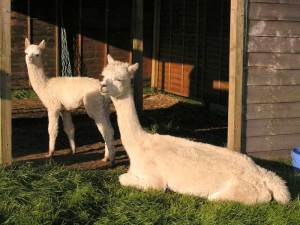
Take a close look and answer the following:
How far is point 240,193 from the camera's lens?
5.73 meters

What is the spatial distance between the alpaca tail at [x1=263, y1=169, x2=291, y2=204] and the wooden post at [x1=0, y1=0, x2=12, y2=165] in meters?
3.22

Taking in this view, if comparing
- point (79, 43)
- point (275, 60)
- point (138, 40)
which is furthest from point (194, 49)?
point (275, 60)

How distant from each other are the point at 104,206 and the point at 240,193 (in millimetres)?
1377

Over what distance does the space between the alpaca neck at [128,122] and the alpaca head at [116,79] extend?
88 mm

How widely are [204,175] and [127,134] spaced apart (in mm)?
978

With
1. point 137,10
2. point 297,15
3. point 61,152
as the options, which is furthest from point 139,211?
point 137,10

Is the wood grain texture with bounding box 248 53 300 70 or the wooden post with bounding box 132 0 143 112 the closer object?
the wood grain texture with bounding box 248 53 300 70

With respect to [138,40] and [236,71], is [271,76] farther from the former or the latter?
[138,40]

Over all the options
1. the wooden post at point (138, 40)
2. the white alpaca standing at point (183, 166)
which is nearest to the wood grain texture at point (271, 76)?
the white alpaca standing at point (183, 166)

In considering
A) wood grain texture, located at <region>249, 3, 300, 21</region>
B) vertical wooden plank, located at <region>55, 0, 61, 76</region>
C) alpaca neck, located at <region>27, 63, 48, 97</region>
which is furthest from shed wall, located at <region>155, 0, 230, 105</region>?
alpaca neck, located at <region>27, 63, 48, 97</region>

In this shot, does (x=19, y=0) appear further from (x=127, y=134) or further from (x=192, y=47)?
(x=127, y=134)

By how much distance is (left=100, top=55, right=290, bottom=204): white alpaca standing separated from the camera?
5.74 metres

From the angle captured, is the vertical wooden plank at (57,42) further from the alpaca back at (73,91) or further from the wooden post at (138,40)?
the alpaca back at (73,91)

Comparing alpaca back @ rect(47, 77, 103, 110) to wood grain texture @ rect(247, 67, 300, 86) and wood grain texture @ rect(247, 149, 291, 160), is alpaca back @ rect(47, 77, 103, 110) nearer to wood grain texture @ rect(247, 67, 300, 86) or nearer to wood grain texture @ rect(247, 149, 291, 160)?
wood grain texture @ rect(247, 67, 300, 86)
